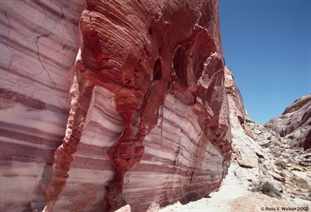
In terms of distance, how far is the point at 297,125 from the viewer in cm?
2586

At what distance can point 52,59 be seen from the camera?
266 cm

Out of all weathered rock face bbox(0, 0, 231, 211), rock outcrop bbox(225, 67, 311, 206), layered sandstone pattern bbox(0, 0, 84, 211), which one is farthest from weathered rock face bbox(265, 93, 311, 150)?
layered sandstone pattern bbox(0, 0, 84, 211)

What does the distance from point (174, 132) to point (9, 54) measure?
3.86 meters

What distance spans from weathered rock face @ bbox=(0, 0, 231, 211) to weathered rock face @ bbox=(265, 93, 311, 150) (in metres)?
21.7

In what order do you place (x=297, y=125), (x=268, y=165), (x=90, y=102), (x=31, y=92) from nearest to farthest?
(x=31, y=92)
(x=90, y=102)
(x=268, y=165)
(x=297, y=125)

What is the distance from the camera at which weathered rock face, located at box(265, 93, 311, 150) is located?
864 inches

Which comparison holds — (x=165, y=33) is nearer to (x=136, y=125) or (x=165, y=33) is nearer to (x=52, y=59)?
(x=136, y=125)

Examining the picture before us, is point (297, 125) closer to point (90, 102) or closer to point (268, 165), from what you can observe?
point (268, 165)

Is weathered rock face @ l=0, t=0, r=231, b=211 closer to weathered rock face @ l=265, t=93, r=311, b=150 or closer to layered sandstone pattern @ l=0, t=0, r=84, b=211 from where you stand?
layered sandstone pattern @ l=0, t=0, r=84, b=211

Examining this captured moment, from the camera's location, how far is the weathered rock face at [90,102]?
7.63 ft

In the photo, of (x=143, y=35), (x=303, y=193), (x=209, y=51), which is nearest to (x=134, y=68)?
(x=143, y=35)

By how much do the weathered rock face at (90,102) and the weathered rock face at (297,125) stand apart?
21.7m

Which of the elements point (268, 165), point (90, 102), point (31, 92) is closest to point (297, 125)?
point (268, 165)

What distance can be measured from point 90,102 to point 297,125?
28.6 metres
